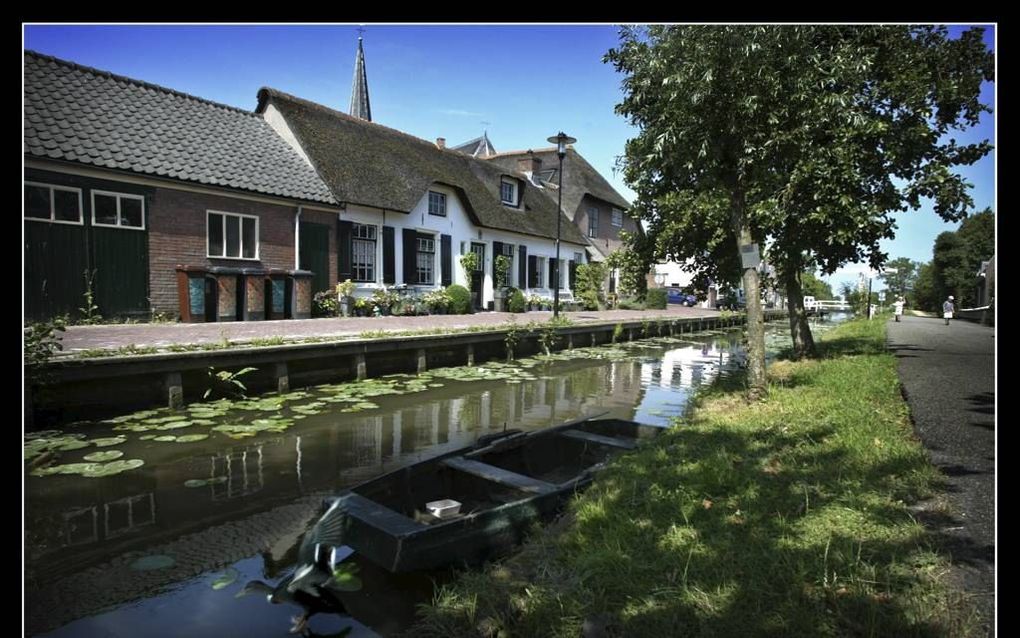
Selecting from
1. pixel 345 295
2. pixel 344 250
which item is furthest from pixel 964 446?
pixel 344 250

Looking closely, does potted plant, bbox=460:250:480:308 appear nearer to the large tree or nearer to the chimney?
the large tree

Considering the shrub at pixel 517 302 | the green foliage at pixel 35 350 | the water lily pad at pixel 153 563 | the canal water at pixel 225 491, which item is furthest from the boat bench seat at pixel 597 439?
the shrub at pixel 517 302

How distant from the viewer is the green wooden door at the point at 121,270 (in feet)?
37.5

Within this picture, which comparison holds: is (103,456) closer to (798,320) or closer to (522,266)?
(798,320)

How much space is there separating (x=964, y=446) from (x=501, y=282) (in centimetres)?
1842

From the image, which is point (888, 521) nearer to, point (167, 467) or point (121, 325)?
point (167, 467)

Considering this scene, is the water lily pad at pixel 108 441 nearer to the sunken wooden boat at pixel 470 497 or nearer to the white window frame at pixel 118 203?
the sunken wooden boat at pixel 470 497

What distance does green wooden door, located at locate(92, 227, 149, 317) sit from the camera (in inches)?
450

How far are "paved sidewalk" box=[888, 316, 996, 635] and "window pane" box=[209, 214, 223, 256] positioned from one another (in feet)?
45.5

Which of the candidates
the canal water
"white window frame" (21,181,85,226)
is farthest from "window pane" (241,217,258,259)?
the canal water

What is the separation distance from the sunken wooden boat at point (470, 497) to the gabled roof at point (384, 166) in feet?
41.9

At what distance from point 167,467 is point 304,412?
2310 millimetres
